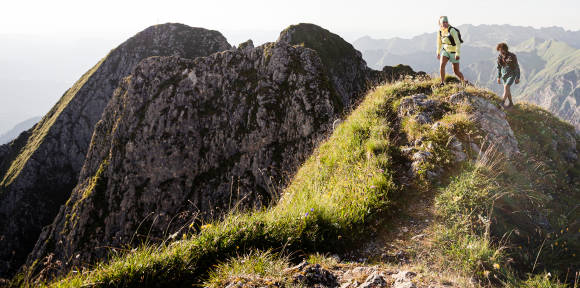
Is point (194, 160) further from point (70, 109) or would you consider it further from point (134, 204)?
point (70, 109)

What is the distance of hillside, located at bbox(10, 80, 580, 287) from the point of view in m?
4.41

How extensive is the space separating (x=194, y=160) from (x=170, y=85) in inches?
578

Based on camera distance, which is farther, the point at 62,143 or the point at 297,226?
the point at 62,143

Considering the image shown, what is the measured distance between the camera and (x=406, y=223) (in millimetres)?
5996

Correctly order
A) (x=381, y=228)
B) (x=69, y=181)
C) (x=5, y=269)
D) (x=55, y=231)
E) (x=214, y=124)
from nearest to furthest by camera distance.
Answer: (x=381, y=228)
(x=214, y=124)
(x=55, y=231)
(x=5, y=269)
(x=69, y=181)

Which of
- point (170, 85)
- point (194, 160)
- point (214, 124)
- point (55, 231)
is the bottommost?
point (55, 231)

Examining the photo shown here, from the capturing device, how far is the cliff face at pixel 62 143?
3568 inches

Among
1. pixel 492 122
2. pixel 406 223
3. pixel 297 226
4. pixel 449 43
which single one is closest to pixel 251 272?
pixel 297 226

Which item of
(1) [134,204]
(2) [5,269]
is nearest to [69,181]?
(2) [5,269]

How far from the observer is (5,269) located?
7231 cm

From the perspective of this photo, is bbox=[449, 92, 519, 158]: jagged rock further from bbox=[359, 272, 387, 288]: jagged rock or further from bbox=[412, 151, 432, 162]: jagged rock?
bbox=[359, 272, 387, 288]: jagged rock

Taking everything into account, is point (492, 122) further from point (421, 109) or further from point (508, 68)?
point (508, 68)

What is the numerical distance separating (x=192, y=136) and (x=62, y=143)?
8847 cm

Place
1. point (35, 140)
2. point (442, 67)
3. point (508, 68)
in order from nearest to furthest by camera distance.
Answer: point (508, 68) < point (442, 67) < point (35, 140)
